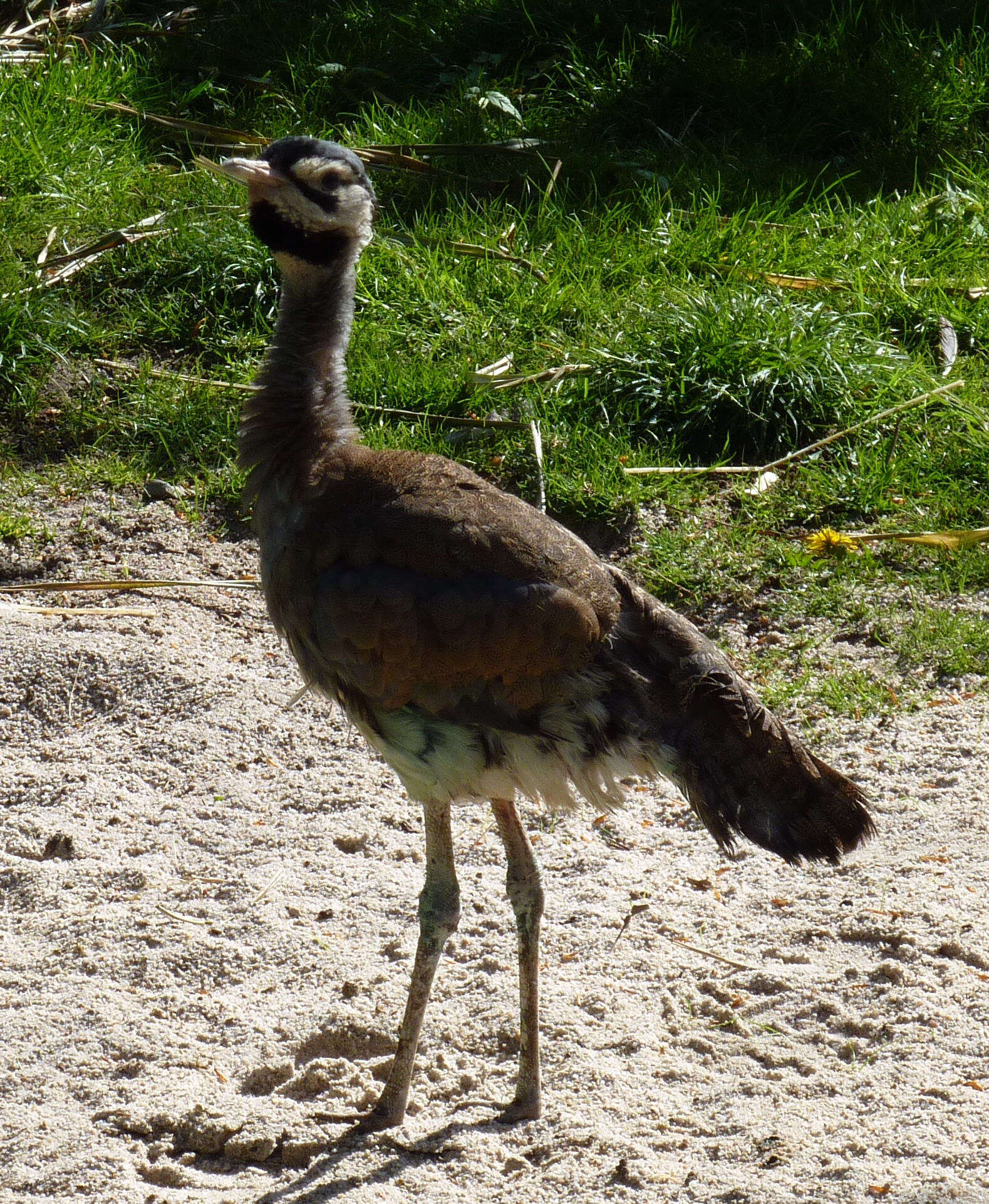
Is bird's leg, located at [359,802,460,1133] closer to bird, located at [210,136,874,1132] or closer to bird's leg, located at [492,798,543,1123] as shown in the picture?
bird, located at [210,136,874,1132]

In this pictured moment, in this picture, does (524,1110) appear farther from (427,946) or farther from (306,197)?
(306,197)

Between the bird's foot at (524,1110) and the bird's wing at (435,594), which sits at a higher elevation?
the bird's wing at (435,594)

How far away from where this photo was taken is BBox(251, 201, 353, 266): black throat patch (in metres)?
3.85

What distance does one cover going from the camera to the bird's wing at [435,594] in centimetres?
347

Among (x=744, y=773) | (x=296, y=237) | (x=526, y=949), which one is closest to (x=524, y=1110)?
(x=526, y=949)

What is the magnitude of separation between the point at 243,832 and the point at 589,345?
2.98 m

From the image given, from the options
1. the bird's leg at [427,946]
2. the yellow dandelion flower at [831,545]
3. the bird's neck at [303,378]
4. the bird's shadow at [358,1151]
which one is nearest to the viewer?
the bird's shadow at [358,1151]

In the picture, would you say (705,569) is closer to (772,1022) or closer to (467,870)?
(467,870)

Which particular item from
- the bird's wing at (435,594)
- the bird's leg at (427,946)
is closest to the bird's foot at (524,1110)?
the bird's leg at (427,946)

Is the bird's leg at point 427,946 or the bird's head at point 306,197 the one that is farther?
the bird's head at point 306,197

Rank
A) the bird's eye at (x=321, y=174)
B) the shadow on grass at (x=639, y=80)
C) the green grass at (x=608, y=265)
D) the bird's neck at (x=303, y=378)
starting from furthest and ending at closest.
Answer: the shadow on grass at (x=639, y=80), the green grass at (x=608, y=265), the bird's neck at (x=303, y=378), the bird's eye at (x=321, y=174)

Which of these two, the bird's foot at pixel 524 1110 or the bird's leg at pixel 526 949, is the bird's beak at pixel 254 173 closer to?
the bird's leg at pixel 526 949

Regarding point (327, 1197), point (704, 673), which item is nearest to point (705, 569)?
point (704, 673)

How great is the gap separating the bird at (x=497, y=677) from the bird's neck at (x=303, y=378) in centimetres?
13
